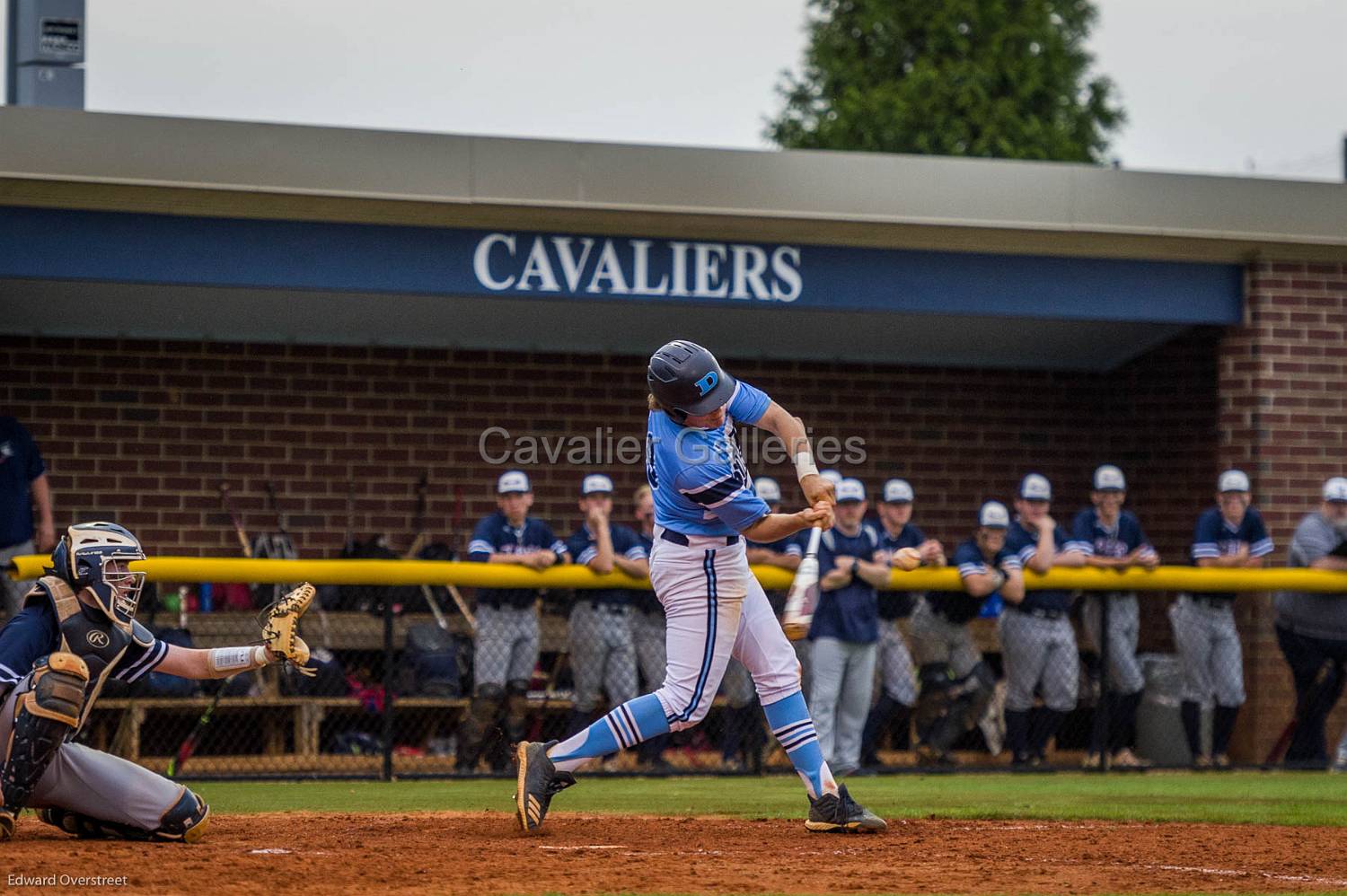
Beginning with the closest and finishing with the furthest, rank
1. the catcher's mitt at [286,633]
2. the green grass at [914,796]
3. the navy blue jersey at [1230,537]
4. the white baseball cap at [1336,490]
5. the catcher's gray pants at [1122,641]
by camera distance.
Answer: the catcher's mitt at [286,633] → the green grass at [914,796] → the catcher's gray pants at [1122,641] → the white baseball cap at [1336,490] → the navy blue jersey at [1230,537]

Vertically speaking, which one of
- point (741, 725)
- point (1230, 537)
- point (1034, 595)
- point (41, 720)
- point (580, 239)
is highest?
point (580, 239)

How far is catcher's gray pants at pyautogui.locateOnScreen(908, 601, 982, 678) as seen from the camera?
11227 mm

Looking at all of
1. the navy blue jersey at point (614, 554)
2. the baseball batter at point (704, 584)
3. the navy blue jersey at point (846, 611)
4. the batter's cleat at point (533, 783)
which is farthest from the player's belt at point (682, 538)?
the navy blue jersey at point (614, 554)

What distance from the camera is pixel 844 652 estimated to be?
10352 millimetres

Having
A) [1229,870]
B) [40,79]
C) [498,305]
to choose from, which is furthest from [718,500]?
[40,79]

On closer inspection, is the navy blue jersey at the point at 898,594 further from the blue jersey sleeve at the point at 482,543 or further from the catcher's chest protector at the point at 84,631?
the catcher's chest protector at the point at 84,631

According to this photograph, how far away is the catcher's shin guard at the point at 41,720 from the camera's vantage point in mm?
5691

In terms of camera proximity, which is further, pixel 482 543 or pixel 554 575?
pixel 482 543

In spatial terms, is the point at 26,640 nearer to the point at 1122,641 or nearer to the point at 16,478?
the point at 16,478

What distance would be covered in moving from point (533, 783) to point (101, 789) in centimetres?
151

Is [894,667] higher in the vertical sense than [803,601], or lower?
lower

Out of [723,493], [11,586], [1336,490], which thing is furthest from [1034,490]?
[11,586]

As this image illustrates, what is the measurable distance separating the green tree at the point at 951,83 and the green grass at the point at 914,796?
878 inches

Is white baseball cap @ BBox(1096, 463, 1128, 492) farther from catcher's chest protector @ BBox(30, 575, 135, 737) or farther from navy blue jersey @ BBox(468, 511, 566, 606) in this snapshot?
catcher's chest protector @ BBox(30, 575, 135, 737)
